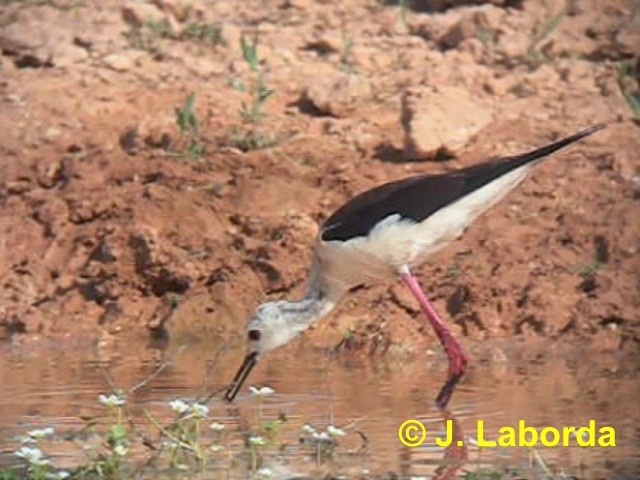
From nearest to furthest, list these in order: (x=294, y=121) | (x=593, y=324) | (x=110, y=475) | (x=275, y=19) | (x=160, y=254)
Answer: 1. (x=110, y=475)
2. (x=593, y=324)
3. (x=160, y=254)
4. (x=294, y=121)
5. (x=275, y=19)

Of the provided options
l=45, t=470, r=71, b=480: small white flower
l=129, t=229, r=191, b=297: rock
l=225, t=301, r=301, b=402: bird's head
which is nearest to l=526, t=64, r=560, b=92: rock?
l=129, t=229, r=191, b=297: rock

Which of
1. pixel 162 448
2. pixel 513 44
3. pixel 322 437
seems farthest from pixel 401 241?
pixel 513 44

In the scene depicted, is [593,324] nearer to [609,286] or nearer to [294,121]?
[609,286]

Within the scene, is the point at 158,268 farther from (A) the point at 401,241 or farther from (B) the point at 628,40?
(B) the point at 628,40

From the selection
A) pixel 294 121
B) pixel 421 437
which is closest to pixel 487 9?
pixel 294 121

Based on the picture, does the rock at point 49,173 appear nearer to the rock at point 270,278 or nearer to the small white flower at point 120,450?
the rock at point 270,278

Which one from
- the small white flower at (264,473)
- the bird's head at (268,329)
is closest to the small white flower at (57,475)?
the small white flower at (264,473)

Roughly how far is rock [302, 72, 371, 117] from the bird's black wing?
87.6 inches

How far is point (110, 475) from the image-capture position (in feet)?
22.6

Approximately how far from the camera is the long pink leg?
28.2ft

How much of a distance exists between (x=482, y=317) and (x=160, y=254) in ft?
5.46

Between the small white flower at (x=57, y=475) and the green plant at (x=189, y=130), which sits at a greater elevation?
the small white flower at (x=57, y=475)

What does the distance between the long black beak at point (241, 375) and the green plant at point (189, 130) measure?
2.14m

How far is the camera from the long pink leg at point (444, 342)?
8.61 meters
